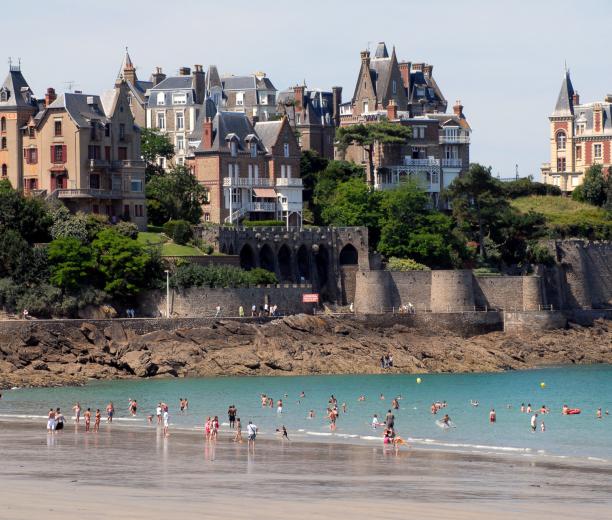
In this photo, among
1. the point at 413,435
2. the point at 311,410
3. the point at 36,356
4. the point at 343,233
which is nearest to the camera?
the point at 413,435

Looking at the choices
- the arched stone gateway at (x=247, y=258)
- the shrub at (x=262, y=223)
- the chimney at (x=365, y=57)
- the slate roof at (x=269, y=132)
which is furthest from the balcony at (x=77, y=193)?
the chimney at (x=365, y=57)

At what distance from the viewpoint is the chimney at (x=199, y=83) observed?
106 m

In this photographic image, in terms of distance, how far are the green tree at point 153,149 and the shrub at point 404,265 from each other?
15.8 metres

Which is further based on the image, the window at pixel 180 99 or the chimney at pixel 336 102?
the window at pixel 180 99

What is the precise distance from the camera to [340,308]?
82125 millimetres

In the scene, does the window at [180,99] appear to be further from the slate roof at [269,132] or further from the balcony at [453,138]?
the balcony at [453,138]

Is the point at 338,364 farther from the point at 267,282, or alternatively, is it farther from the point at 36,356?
the point at 36,356

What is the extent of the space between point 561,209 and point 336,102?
16424 mm

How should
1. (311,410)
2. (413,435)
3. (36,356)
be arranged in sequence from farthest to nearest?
(36,356) → (311,410) → (413,435)

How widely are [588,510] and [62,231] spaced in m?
44.1

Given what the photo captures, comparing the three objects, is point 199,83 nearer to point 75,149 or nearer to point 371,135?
point 371,135

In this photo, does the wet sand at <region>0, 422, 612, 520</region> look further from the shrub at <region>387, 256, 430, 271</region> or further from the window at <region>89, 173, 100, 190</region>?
the shrub at <region>387, 256, 430, 271</region>

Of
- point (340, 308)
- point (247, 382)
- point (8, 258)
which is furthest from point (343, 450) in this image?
point (340, 308)

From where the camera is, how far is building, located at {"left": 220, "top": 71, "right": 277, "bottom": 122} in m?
107
